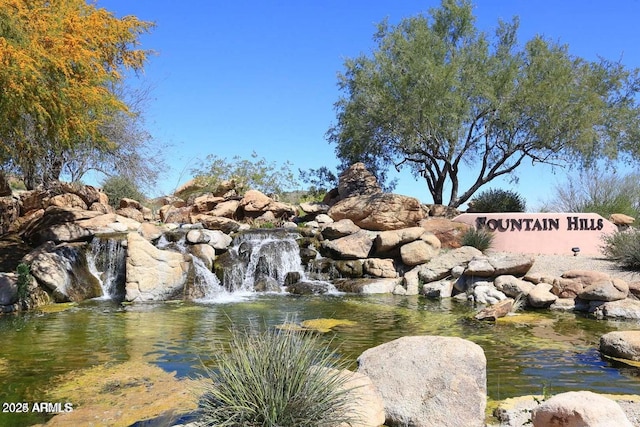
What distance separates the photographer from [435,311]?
12.8m

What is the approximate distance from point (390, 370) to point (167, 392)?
9.20 feet

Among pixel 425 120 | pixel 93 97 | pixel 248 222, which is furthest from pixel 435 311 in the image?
pixel 248 222

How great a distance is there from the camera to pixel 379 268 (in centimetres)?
1753

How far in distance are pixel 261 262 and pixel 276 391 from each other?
1360 centimetres

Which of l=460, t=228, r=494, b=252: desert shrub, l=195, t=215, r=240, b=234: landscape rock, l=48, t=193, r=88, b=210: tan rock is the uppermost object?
l=48, t=193, r=88, b=210: tan rock

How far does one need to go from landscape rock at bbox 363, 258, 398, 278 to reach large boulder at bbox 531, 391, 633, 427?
1271cm

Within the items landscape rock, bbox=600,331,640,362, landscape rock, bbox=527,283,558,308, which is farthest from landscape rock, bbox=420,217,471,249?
landscape rock, bbox=600,331,640,362

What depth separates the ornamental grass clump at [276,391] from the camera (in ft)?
13.6

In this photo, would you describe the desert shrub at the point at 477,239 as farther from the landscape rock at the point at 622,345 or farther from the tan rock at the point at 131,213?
the tan rock at the point at 131,213

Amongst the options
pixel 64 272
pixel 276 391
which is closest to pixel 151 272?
pixel 64 272

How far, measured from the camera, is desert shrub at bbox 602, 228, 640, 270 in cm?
1544

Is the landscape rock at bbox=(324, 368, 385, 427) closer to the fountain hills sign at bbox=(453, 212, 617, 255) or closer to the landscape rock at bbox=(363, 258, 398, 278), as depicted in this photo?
the landscape rock at bbox=(363, 258, 398, 278)

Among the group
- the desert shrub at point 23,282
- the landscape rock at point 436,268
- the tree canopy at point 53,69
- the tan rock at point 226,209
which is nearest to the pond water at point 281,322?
the desert shrub at point 23,282

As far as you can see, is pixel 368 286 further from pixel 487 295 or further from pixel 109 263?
pixel 109 263
